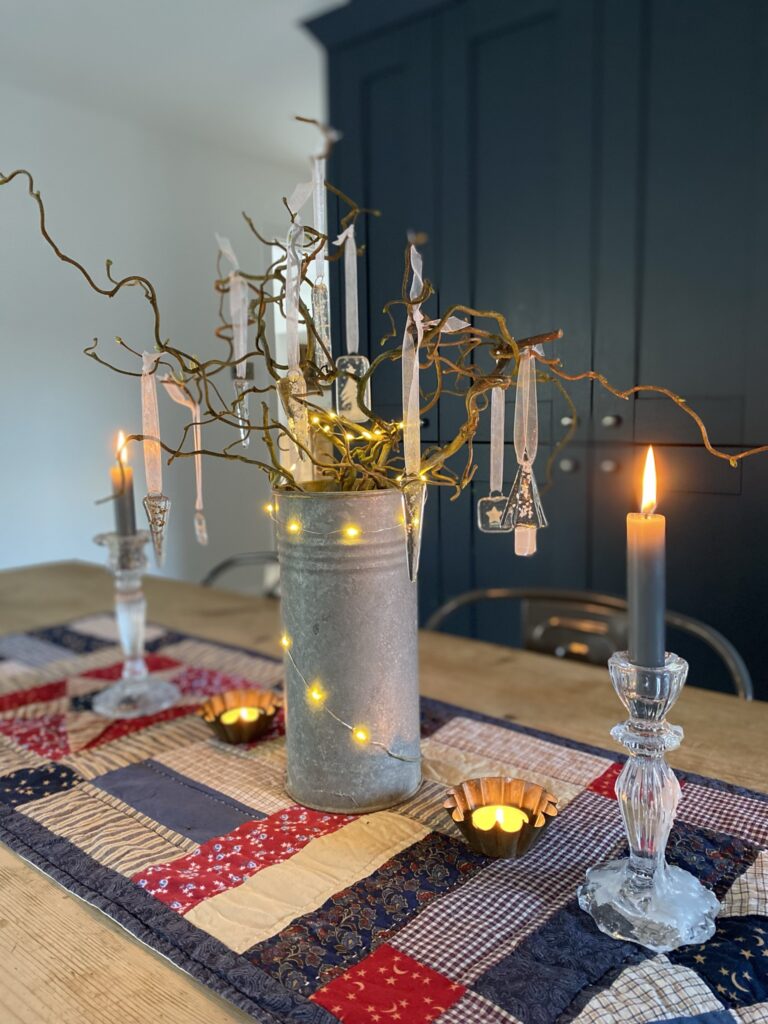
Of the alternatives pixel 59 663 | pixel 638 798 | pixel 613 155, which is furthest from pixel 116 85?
pixel 638 798

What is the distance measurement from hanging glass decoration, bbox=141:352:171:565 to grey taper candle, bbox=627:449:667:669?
0.40 meters

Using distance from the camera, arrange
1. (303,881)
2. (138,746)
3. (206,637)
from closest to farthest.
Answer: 1. (303,881)
2. (138,746)
3. (206,637)

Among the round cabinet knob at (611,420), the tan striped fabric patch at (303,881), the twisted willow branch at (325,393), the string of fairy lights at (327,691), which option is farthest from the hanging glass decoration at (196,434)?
the round cabinet knob at (611,420)

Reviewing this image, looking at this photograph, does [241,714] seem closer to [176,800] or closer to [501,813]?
[176,800]

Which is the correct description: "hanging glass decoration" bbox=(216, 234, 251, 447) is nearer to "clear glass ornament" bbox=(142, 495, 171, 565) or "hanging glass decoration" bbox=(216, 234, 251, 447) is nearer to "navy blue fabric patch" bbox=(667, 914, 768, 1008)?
"clear glass ornament" bbox=(142, 495, 171, 565)

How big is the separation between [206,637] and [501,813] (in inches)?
29.3

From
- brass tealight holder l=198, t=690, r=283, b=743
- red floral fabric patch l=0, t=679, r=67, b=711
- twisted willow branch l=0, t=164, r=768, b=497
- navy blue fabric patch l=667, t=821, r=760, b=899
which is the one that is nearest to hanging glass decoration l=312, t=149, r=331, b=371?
twisted willow branch l=0, t=164, r=768, b=497

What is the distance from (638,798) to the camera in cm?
57

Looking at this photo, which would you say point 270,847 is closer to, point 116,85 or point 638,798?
point 638,798

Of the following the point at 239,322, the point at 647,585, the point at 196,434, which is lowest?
the point at 647,585

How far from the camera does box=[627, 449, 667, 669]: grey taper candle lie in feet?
1.78

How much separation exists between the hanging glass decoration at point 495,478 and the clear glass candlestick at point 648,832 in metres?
0.19

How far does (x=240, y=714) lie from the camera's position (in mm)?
915

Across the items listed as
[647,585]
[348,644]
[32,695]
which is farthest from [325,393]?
[32,695]
